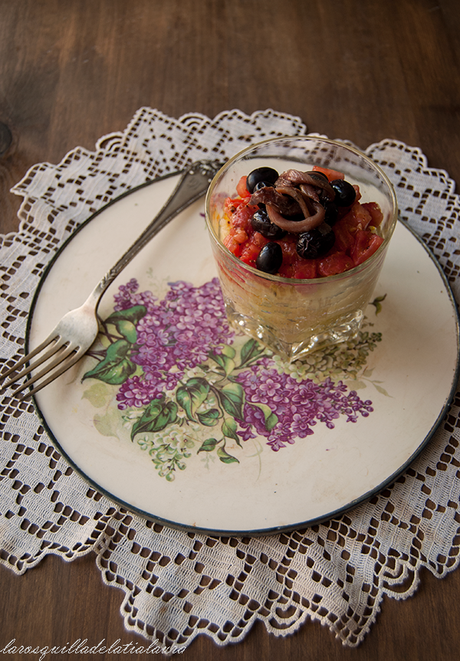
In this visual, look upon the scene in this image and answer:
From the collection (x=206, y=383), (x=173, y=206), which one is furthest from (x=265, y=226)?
(x=173, y=206)

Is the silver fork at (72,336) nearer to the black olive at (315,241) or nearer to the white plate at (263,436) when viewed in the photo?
the white plate at (263,436)

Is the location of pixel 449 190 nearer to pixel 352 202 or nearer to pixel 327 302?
pixel 352 202

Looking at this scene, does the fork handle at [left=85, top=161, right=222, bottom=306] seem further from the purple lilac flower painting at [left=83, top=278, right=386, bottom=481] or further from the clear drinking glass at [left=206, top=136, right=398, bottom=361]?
the clear drinking glass at [left=206, top=136, right=398, bottom=361]

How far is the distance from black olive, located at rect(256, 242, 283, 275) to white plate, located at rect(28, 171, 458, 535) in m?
0.38

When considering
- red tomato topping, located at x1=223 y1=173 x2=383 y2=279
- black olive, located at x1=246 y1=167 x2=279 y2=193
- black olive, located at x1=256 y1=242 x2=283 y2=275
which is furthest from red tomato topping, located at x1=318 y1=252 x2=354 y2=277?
black olive, located at x1=246 y1=167 x2=279 y2=193

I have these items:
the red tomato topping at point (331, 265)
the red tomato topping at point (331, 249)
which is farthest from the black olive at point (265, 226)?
the red tomato topping at point (331, 265)

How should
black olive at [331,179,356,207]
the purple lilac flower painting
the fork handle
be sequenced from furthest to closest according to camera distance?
the fork handle → the purple lilac flower painting → black olive at [331,179,356,207]

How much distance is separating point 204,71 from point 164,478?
192 centimetres

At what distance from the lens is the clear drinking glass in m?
1.29

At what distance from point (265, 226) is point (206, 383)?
514 millimetres

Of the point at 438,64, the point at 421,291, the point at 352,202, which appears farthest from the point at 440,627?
the point at 438,64

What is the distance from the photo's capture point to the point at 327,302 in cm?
133

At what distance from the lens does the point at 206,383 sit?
1506 mm

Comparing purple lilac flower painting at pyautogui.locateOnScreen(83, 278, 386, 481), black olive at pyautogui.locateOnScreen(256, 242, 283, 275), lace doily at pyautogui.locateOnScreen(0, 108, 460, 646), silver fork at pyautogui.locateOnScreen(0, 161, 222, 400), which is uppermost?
black olive at pyautogui.locateOnScreen(256, 242, 283, 275)
